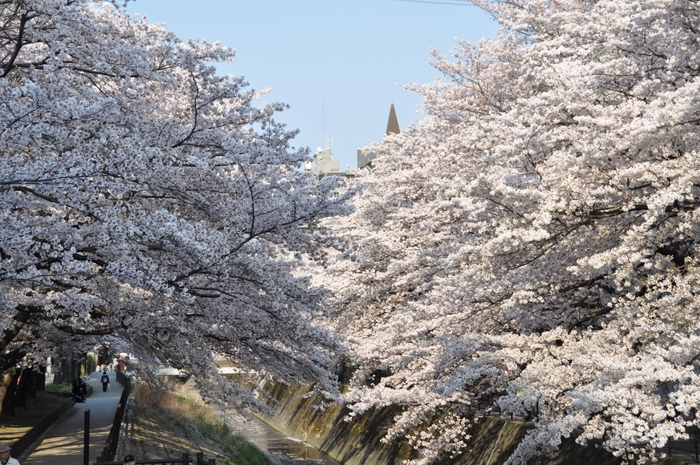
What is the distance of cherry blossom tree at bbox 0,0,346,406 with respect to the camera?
325 inches

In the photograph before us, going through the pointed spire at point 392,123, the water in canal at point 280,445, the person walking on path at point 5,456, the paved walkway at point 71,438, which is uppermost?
the pointed spire at point 392,123

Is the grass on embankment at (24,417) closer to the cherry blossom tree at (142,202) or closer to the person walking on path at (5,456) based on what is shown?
the cherry blossom tree at (142,202)

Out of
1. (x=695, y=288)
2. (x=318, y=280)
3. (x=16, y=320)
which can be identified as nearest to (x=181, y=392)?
(x=318, y=280)

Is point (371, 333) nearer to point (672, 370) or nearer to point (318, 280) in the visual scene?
point (318, 280)

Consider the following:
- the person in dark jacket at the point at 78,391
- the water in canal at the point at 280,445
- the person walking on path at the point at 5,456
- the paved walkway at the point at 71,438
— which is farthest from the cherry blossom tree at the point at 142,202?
the person in dark jacket at the point at 78,391

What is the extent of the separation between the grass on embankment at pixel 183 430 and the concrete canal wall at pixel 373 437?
7.29 ft

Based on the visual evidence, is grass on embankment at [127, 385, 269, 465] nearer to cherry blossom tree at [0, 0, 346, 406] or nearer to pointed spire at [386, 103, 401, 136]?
A: cherry blossom tree at [0, 0, 346, 406]

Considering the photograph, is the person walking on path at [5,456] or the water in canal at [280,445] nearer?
the person walking on path at [5,456]

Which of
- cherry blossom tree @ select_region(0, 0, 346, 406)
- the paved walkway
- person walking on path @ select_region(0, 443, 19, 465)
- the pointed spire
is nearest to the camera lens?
cherry blossom tree @ select_region(0, 0, 346, 406)

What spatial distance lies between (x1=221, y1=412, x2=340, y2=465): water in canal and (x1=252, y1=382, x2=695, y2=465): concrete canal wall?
399 mm

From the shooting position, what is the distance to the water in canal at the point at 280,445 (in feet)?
93.7

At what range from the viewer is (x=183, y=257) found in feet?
31.1

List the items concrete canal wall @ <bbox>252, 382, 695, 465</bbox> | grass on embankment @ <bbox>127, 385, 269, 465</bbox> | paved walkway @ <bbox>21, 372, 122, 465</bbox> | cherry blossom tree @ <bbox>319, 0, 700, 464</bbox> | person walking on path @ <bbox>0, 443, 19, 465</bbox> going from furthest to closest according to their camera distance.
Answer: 1. grass on embankment @ <bbox>127, 385, 269, 465</bbox>
2. paved walkway @ <bbox>21, 372, 122, 465</bbox>
3. concrete canal wall @ <bbox>252, 382, 695, 465</bbox>
4. person walking on path @ <bbox>0, 443, 19, 465</bbox>
5. cherry blossom tree @ <bbox>319, 0, 700, 464</bbox>

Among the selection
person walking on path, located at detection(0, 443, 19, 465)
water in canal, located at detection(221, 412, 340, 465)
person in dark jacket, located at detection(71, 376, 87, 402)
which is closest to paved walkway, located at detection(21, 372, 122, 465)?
person in dark jacket, located at detection(71, 376, 87, 402)
